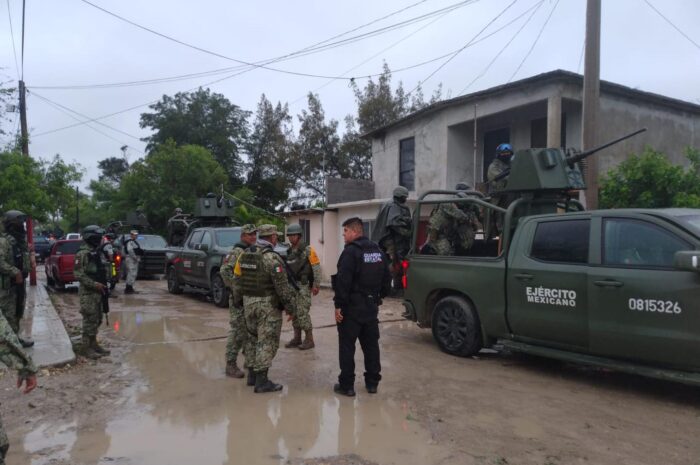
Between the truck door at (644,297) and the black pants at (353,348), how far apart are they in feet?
6.93

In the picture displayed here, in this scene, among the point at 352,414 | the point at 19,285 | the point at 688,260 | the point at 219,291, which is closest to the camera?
the point at 688,260

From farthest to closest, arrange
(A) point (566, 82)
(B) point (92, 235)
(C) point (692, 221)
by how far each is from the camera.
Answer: (A) point (566, 82) < (B) point (92, 235) < (C) point (692, 221)

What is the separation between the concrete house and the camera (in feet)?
43.2

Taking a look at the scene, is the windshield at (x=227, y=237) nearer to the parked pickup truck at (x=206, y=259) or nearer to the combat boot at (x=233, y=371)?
the parked pickup truck at (x=206, y=259)

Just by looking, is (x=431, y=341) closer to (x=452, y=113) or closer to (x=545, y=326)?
(x=545, y=326)

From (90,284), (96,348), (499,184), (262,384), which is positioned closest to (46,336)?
(96,348)

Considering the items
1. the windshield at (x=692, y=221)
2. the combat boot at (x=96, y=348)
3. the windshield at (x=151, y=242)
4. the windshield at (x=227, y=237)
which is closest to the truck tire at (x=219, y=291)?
the windshield at (x=227, y=237)

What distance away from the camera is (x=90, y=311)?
6957mm

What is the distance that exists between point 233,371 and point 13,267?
120 inches

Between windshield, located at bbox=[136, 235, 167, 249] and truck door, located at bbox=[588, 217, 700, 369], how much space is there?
52.6ft

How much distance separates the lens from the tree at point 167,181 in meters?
26.8

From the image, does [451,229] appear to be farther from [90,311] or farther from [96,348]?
[96,348]

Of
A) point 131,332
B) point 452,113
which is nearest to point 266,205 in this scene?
point 452,113

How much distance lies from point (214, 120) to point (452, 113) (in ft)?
96.7
